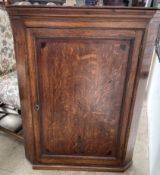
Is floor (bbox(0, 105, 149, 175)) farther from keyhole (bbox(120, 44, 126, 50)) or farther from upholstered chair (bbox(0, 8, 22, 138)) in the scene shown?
keyhole (bbox(120, 44, 126, 50))

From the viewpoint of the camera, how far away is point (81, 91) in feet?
4.03

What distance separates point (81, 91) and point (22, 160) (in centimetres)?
84

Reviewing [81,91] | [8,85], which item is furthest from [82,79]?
[8,85]

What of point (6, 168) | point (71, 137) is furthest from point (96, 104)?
point (6, 168)

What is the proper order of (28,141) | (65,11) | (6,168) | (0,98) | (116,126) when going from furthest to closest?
(0,98), (6,168), (28,141), (116,126), (65,11)

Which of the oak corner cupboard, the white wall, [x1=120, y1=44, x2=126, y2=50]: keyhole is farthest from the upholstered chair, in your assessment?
the white wall

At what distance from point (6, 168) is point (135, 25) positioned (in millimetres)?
1345

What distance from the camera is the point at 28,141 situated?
147cm

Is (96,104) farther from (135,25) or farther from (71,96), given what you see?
(135,25)

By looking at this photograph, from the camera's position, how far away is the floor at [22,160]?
1.55 metres

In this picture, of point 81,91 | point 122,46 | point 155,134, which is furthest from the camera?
point 155,134

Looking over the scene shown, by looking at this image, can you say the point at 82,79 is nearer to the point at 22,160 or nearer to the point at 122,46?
the point at 122,46

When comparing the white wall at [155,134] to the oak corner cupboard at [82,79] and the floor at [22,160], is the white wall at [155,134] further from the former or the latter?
the oak corner cupboard at [82,79]

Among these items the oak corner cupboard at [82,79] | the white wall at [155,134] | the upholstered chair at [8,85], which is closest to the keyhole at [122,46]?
the oak corner cupboard at [82,79]
